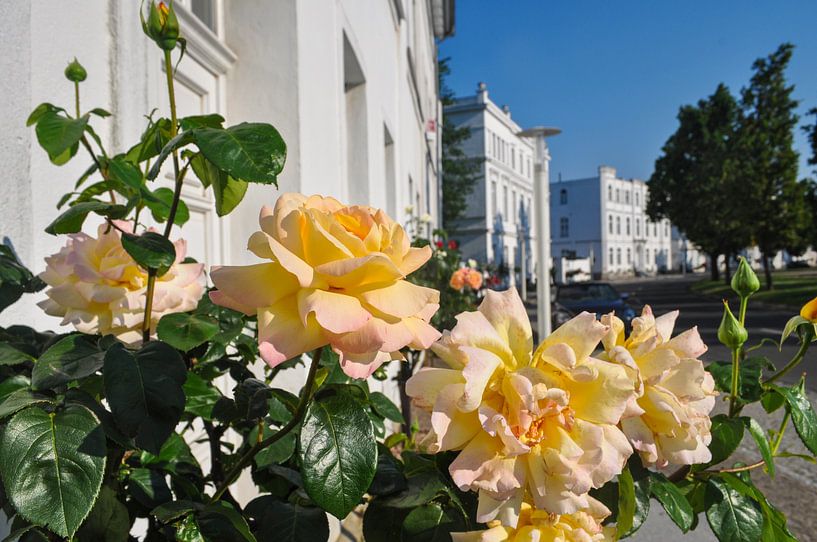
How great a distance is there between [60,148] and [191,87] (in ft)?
4.79

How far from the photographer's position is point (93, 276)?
2.70ft

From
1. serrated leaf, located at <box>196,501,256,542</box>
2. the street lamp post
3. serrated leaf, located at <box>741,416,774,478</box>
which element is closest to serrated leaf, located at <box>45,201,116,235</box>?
serrated leaf, located at <box>196,501,256,542</box>

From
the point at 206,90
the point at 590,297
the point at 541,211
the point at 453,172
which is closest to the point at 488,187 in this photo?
the point at 453,172

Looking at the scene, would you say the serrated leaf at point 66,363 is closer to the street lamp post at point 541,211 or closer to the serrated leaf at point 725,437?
the serrated leaf at point 725,437

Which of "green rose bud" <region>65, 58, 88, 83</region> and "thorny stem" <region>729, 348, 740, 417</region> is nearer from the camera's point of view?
"thorny stem" <region>729, 348, 740, 417</region>

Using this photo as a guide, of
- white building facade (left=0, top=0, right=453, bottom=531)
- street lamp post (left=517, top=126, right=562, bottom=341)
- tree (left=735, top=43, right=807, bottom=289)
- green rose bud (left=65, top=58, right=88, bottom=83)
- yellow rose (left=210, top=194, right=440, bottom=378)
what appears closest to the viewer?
yellow rose (left=210, top=194, right=440, bottom=378)

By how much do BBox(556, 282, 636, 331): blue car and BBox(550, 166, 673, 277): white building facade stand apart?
→ 4720 cm

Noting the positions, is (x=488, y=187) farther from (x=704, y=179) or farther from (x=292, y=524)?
(x=292, y=524)

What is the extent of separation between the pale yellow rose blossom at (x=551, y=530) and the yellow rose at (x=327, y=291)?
0.22 m

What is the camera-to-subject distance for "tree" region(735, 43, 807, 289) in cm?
2453

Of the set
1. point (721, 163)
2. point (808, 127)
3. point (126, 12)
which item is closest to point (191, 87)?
point (126, 12)

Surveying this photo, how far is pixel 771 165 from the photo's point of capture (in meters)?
24.7

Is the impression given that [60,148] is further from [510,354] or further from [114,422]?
[510,354]

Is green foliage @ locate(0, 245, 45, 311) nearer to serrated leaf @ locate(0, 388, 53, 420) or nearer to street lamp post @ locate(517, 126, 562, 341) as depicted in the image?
serrated leaf @ locate(0, 388, 53, 420)
